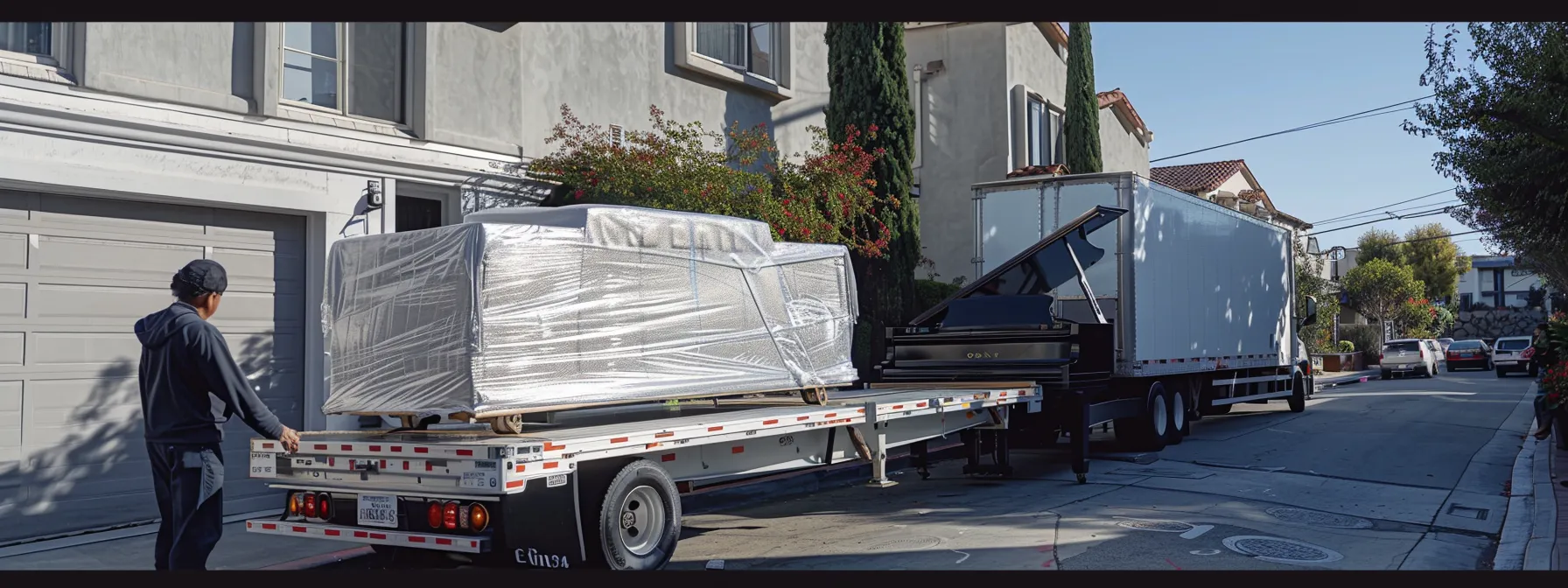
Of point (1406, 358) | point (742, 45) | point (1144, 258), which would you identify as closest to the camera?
point (1144, 258)

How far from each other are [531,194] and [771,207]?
254cm

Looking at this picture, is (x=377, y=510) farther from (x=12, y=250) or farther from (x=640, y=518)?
(x=12, y=250)

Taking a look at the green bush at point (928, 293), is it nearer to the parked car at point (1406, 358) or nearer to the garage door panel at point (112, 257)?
the garage door panel at point (112, 257)

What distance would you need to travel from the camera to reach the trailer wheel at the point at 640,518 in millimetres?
6504

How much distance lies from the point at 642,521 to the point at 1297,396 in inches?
669

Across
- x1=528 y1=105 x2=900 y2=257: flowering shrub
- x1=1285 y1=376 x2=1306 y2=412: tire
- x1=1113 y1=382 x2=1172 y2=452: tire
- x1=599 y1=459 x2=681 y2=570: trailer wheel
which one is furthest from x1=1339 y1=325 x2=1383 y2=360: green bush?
x1=599 y1=459 x2=681 y2=570: trailer wheel

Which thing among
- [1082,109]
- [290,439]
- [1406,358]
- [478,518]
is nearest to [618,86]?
[290,439]

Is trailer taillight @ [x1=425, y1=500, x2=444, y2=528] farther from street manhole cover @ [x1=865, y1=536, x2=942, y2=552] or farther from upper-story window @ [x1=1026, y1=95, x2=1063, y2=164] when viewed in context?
upper-story window @ [x1=1026, y1=95, x2=1063, y2=164]

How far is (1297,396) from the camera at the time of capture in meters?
20.8

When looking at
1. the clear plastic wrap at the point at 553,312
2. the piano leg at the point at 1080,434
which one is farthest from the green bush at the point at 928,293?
the clear plastic wrap at the point at 553,312

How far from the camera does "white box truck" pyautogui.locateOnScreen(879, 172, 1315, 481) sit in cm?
1217

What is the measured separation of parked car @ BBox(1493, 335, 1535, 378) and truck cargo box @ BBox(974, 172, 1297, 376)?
2585 centimetres

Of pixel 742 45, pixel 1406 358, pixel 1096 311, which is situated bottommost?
pixel 1406 358
